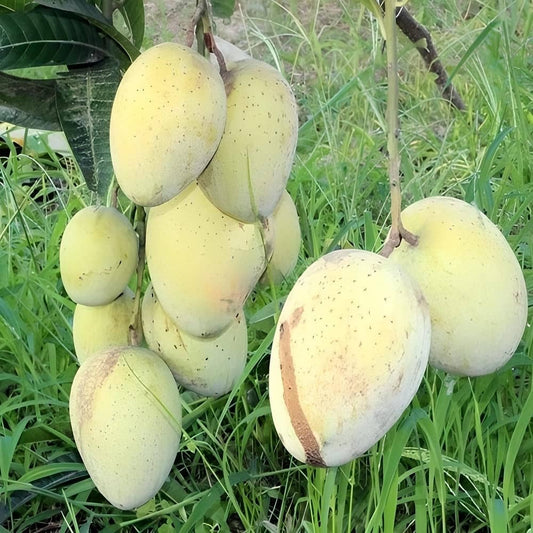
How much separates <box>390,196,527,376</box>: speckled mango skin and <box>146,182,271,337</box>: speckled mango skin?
0.53 feet

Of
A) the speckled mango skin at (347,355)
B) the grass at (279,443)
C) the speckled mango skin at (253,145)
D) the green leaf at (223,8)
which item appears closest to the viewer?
the speckled mango skin at (347,355)

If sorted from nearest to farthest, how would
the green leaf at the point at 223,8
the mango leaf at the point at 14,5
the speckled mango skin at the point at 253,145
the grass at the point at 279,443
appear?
the speckled mango skin at the point at 253,145 → the mango leaf at the point at 14,5 → the green leaf at the point at 223,8 → the grass at the point at 279,443

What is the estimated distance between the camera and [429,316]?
466 millimetres

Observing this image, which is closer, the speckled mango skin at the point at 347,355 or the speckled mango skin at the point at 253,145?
the speckled mango skin at the point at 347,355

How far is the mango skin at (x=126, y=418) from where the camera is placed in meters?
0.70

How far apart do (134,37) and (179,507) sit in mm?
739

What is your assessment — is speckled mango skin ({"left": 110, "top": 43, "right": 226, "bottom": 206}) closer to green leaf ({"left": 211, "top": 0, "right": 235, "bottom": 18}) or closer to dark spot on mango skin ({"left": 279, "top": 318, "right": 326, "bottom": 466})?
dark spot on mango skin ({"left": 279, "top": 318, "right": 326, "bottom": 466})

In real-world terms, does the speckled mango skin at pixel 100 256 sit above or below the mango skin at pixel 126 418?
above

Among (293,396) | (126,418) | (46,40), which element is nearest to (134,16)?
(46,40)

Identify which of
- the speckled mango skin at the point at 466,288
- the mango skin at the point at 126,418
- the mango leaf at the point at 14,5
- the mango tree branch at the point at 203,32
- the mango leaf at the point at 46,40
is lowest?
the mango skin at the point at 126,418

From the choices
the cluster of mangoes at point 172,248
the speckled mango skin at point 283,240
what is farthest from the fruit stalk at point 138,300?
the speckled mango skin at point 283,240

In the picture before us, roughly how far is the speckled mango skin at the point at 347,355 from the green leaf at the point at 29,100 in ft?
1.30

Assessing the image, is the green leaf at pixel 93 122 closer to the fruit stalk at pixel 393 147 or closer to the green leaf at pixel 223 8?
the green leaf at pixel 223 8

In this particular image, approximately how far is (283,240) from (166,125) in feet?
0.69
